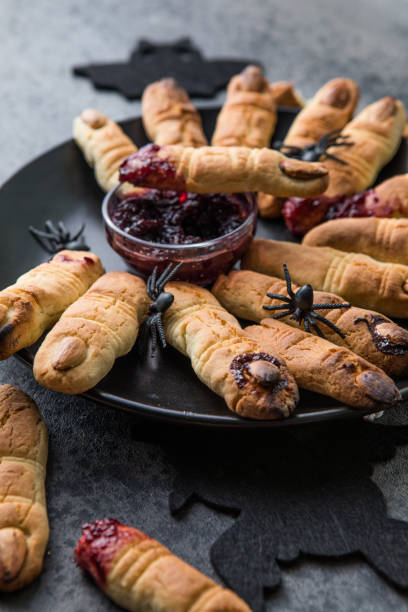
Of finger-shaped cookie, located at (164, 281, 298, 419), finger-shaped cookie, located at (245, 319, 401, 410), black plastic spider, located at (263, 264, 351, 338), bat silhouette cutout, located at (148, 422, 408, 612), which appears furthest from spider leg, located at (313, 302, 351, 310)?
bat silhouette cutout, located at (148, 422, 408, 612)

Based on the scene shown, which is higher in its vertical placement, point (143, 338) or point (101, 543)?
point (143, 338)

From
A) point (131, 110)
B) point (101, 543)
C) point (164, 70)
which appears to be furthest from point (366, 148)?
point (101, 543)

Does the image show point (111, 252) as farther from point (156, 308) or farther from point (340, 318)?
point (340, 318)

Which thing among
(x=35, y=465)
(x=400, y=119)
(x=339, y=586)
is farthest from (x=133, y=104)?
(x=339, y=586)

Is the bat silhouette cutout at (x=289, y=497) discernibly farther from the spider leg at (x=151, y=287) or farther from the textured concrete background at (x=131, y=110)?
the spider leg at (x=151, y=287)

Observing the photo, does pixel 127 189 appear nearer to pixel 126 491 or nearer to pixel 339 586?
pixel 126 491
